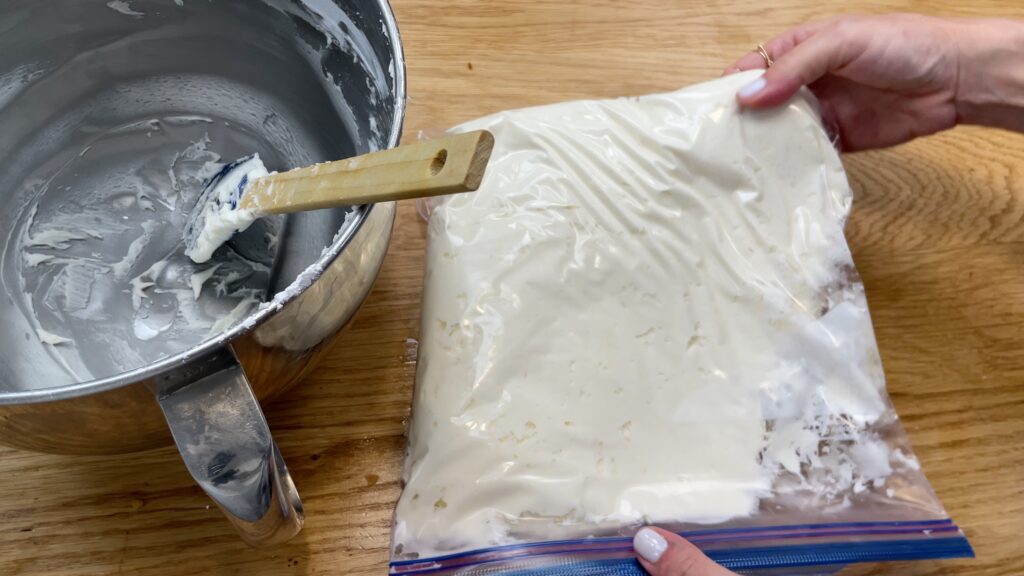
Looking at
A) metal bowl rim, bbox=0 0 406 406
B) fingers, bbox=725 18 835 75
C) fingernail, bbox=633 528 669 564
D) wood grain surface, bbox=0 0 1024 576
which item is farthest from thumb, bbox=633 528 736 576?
fingers, bbox=725 18 835 75

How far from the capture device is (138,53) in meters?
0.67

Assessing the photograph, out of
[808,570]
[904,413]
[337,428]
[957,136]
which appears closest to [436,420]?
[337,428]

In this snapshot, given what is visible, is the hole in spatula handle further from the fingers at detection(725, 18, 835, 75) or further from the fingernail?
A: the fingers at detection(725, 18, 835, 75)

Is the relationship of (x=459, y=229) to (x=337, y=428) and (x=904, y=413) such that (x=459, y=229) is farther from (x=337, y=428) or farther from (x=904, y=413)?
(x=904, y=413)

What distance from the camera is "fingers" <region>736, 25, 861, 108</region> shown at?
586 mm

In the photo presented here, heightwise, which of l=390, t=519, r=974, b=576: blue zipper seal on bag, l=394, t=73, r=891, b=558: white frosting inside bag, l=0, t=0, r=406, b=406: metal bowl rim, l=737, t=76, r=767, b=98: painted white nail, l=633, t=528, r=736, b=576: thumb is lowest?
l=390, t=519, r=974, b=576: blue zipper seal on bag

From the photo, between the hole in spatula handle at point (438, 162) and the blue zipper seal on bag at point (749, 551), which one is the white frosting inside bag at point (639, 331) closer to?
the blue zipper seal on bag at point (749, 551)

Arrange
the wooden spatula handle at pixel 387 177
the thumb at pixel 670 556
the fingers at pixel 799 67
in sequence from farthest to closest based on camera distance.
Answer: the fingers at pixel 799 67 → the thumb at pixel 670 556 → the wooden spatula handle at pixel 387 177

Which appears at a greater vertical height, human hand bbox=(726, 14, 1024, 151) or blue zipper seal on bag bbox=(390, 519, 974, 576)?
human hand bbox=(726, 14, 1024, 151)

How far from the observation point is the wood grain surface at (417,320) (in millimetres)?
519

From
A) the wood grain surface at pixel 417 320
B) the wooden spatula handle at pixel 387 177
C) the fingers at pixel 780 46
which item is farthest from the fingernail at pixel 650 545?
the fingers at pixel 780 46

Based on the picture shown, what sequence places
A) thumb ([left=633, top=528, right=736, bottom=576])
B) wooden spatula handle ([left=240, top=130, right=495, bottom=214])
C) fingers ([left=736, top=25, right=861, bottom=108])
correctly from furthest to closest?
fingers ([left=736, top=25, right=861, bottom=108]), thumb ([left=633, top=528, right=736, bottom=576]), wooden spatula handle ([left=240, top=130, right=495, bottom=214])

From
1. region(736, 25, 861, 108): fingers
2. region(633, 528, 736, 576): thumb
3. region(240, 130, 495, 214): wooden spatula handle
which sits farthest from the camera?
region(736, 25, 861, 108): fingers

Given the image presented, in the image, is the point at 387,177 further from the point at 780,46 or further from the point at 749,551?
the point at 780,46
